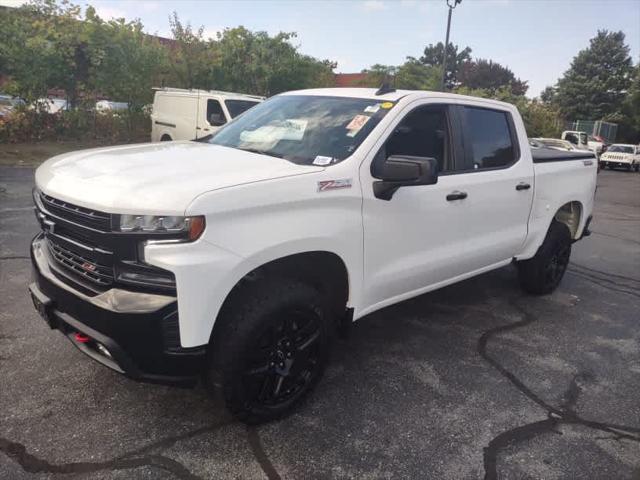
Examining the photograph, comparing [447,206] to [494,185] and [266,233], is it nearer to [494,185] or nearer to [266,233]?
[494,185]

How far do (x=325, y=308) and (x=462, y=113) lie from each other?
1.92 m

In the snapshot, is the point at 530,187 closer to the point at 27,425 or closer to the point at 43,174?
the point at 43,174

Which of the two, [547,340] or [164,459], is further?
[547,340]

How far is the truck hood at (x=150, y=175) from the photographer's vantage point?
2.32 m

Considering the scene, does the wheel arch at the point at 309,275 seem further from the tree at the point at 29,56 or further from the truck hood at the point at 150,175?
the tree at the point at 29,56

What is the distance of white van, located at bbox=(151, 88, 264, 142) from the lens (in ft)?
38.8

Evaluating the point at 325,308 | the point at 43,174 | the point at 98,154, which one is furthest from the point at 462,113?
the point at 43,174

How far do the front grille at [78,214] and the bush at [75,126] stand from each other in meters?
14.9

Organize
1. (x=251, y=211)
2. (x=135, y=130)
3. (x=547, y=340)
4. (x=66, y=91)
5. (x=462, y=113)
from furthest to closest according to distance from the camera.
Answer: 1. (x=135, y=130)
2. (x=66, y=91)
3. (x=547, y=340)
4. (x=462, y=113)
5. (x=251, y=211)

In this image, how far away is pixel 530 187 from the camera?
14.7ft

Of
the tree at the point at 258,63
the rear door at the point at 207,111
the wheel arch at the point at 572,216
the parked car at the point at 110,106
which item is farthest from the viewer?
the tree at the point at 258,63

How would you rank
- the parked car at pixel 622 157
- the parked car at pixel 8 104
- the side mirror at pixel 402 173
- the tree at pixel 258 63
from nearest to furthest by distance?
the side mirror at pixel 402 173 < the parked car at pixel 8 104 < the tree at pixel 258 63 < the parked car at pixel 622 157

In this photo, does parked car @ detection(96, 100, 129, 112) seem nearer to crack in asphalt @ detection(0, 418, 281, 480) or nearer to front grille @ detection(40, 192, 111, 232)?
front grille @ detection(40, 192, 111, 232)

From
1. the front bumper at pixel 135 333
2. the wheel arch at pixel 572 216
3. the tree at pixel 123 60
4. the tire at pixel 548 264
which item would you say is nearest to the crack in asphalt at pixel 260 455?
the front bumper at pixel 135 333
